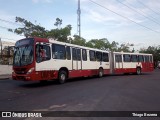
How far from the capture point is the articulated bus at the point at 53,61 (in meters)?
15.8

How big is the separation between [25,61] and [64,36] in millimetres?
26595

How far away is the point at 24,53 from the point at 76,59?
5.80m

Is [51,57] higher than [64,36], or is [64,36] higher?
[64,36]

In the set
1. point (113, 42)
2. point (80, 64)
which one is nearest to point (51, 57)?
point (80, 64)

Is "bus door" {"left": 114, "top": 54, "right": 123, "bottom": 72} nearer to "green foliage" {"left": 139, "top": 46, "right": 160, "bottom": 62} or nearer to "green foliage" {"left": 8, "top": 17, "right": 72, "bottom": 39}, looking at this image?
"green foliage" {"left": 8, "top": 17, "right": 72, "bottom": 39}

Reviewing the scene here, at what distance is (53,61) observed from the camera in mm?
17422

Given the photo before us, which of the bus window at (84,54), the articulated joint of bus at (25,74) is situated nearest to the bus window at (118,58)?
the bus window at (84,54)

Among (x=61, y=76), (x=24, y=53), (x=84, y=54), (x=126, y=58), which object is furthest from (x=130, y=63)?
(x=24, y=53)

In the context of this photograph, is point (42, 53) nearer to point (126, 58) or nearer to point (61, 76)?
point (61, 76)

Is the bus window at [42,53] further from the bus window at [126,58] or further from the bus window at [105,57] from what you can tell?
the bus window at [126,58]

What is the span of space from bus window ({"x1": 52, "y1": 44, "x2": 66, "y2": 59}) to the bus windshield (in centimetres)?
208

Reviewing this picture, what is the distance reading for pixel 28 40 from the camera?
1628cm

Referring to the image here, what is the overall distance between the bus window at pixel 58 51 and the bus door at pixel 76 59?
1.50 meters

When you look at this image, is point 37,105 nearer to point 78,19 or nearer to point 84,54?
point 84,54
